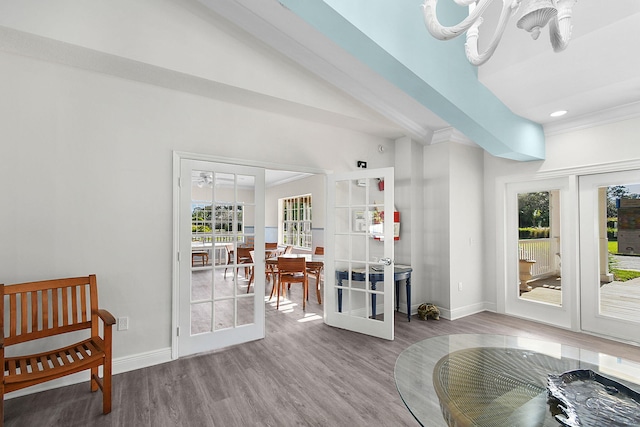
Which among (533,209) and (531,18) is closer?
(531,18)

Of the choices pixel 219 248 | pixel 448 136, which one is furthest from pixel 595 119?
pixel 219 248

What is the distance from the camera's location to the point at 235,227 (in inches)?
133

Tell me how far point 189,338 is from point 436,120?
3784 mm

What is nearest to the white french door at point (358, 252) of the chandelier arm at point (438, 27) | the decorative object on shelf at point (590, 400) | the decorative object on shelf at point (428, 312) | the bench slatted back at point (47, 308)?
the decorative object on shelf at point (428, 312)

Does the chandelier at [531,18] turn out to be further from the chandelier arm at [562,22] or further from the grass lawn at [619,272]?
the grass lawn at [619,272]

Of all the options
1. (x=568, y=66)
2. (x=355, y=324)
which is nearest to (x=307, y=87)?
(x=568, y=66)

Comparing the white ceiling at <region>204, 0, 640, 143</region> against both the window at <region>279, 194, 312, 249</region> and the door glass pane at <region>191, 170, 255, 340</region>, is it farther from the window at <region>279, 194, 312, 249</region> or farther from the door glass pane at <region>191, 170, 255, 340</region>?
the window at <region>279, 194, 312, 249</region>

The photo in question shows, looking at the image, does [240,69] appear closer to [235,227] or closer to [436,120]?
[235,227]

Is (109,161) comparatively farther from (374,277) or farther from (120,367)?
(374,277)

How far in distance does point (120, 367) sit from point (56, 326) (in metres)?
0.66

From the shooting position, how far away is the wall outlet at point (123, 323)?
2.72m

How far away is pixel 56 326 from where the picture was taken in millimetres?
2326

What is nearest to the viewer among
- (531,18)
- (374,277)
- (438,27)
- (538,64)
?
(531,18)

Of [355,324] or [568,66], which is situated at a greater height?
[568,66]
